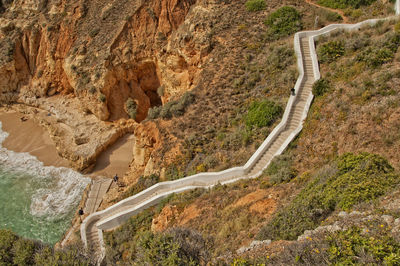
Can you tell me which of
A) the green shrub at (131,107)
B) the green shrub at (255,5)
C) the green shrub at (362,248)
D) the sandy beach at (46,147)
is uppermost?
the green shrub at (255,5)

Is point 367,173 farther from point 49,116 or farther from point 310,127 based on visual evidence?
point 49,116

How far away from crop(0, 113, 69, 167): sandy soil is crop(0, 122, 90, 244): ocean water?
2.09 ft

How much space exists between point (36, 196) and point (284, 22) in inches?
838

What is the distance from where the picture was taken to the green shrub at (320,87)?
13.4m

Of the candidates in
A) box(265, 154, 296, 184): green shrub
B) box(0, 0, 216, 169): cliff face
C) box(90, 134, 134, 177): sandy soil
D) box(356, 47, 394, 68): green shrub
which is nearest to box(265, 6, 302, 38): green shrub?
box(0, 0, 216, 169): cliff face

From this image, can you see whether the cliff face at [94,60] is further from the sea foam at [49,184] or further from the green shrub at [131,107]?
the sea foam at [49,184]

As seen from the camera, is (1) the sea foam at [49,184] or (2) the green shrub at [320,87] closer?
(2) the green shrub at [320,87]

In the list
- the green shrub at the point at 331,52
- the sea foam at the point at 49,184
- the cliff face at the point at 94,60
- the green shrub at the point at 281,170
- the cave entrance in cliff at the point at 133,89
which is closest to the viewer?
the green shrub at the point at 281,170

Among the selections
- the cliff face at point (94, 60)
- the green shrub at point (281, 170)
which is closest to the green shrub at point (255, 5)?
the cliff face at point (94, 60)

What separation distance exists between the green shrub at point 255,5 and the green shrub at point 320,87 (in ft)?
31.1

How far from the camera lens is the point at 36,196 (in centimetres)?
1822

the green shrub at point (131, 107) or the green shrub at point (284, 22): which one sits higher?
the green shrub at point (284, 22)

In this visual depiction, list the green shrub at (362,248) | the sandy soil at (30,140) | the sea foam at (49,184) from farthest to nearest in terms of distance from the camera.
Result: the sandy soil at (30,140) < the sea foam at (49,184) < the green shrub at (362,248)

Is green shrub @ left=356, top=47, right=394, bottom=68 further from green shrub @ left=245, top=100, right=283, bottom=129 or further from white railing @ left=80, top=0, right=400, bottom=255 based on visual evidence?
green shrub @ left=245, top=100, right=283, bottom=129
